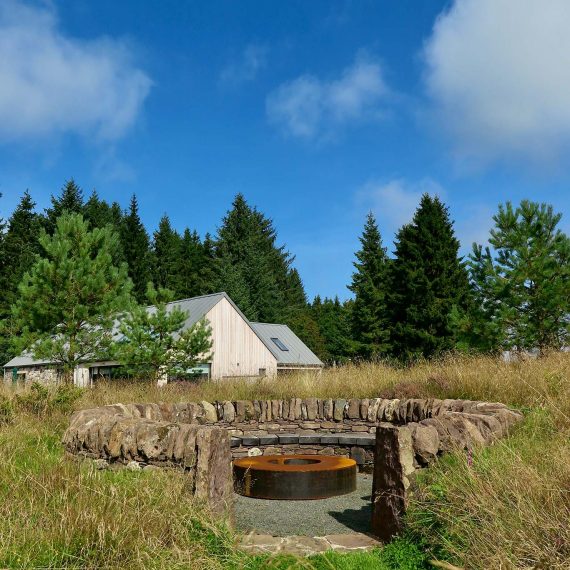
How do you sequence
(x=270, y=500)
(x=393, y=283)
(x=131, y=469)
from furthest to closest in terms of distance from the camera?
1. (x=393, y=283)
2. (x=270, y=500)
3. (x=131, y=469)

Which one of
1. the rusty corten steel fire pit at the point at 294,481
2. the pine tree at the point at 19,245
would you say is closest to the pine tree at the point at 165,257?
the pine tree at the point at 19,245

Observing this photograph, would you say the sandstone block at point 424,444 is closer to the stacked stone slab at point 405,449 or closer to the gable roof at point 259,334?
the stacked stone slab at point 405,449

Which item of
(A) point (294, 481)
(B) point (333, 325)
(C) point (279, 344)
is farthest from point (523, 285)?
(B) point (333, 325)

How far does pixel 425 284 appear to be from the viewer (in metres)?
30.5

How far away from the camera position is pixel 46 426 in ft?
30.8

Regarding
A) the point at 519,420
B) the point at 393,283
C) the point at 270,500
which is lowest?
the point at 270,500

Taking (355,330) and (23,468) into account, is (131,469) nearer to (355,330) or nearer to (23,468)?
(23,468)

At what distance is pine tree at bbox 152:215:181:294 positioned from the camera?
48.0 meters

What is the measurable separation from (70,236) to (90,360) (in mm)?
4098

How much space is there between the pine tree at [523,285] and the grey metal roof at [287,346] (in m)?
13.5

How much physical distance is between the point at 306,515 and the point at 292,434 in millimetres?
3671

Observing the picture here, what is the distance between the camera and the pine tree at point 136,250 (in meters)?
46.4

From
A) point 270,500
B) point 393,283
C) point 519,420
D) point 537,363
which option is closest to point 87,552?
point 270,500

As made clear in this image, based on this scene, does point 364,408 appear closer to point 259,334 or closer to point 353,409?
point 353,409
